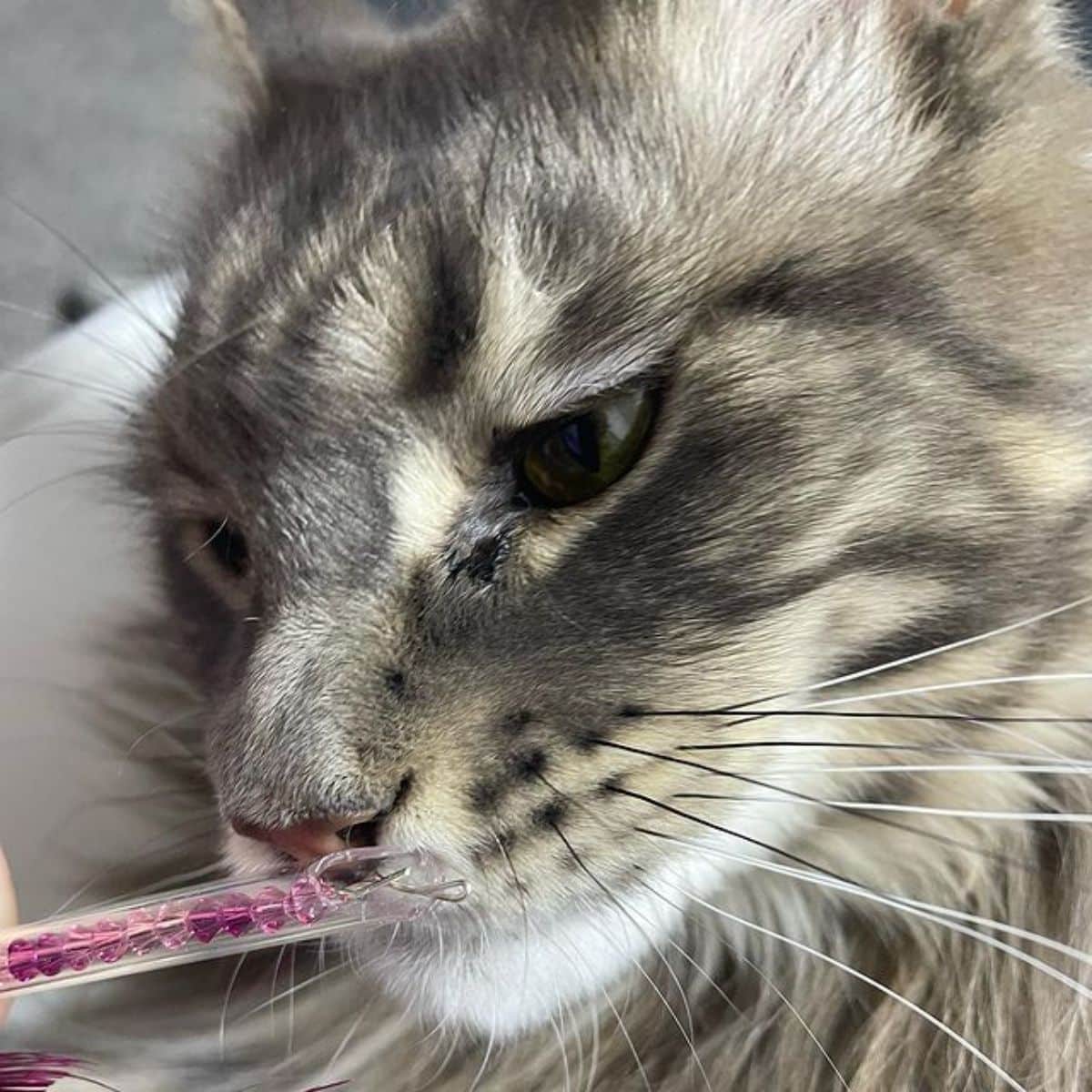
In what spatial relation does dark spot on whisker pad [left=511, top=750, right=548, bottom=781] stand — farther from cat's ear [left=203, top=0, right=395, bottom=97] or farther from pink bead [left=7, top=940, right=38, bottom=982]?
cat's ear [left=203, top=0, right=395, bottom=97]

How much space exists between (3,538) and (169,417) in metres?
0.21

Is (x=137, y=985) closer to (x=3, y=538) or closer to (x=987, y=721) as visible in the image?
(x=3, y=538)

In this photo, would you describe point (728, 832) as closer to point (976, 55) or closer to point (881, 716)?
point (881, 716)

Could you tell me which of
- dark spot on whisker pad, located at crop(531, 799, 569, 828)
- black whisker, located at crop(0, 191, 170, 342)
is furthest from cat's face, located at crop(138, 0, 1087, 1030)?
black whisker, located at crop(0, 191, 170, 342)

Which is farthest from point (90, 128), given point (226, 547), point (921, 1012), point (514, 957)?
point (921, 1012)

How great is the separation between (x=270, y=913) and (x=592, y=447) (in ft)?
0.77

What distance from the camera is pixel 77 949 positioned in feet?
1.60

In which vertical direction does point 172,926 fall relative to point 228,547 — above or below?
below

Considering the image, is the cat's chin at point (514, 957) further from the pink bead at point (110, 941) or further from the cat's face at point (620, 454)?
the pink bead at point (110, 941)

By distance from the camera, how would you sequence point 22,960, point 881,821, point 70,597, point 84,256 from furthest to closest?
1. point 70,597
2. point 84,256
3. point 881,821
4. point 22,960

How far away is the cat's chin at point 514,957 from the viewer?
0.55 m

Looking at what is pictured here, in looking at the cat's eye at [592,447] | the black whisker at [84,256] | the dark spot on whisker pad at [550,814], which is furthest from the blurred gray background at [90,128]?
the dark spot on whisker pad at [550,814]

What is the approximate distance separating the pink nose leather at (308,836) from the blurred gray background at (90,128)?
0.37 m

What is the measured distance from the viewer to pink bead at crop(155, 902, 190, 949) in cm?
51
